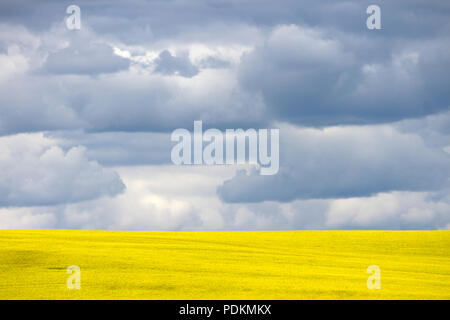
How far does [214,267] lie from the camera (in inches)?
1339

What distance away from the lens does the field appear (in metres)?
28.2

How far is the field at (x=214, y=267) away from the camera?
28.2 m

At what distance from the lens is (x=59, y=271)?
106 feet

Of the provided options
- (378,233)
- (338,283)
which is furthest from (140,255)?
(378,233)

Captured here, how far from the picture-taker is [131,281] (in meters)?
29.8

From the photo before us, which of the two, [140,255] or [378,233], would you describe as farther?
[378,233]
